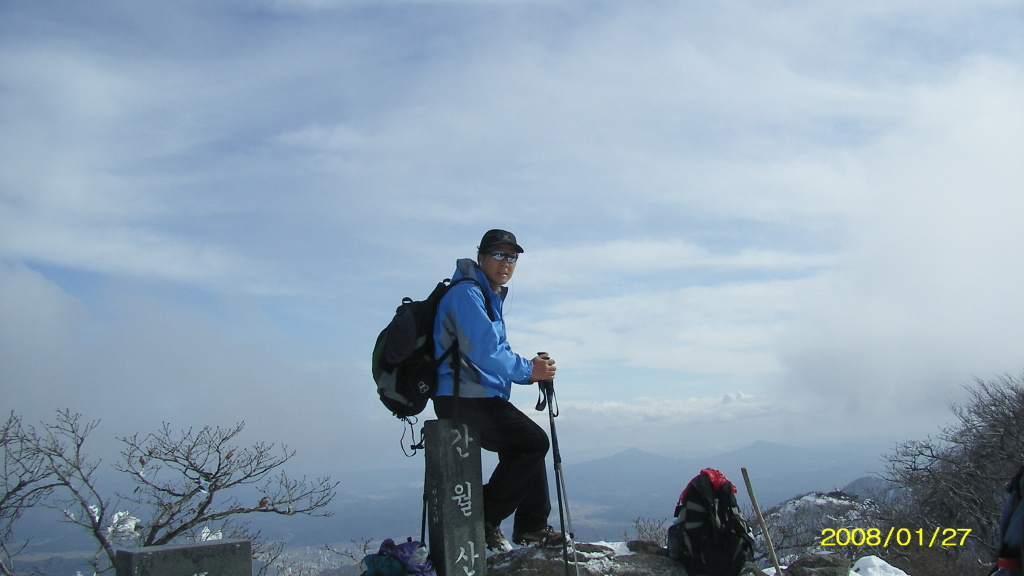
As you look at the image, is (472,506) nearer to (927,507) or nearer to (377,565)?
(377,565)

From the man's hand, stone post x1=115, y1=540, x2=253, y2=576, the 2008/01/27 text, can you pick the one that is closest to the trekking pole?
the man's hand

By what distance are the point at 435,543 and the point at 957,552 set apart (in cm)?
1293

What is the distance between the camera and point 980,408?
2411cm

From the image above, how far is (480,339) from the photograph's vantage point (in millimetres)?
4531

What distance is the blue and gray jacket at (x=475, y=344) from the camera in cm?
455

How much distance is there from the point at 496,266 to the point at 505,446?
1398 millimetres

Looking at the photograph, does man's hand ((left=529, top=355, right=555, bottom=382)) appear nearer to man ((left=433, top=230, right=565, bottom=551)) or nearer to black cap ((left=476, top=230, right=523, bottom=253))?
man ((left=433, top=230, right=565, bottom=551))

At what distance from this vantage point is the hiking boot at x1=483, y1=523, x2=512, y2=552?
531cm

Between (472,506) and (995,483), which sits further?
(995,483)

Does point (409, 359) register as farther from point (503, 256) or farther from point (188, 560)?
point (188, 560)

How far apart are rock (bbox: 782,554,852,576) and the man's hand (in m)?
3.33

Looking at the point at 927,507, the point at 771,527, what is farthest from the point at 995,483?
the point at 771,527

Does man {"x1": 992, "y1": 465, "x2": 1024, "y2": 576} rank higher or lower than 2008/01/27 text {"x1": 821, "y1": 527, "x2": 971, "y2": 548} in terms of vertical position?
higher

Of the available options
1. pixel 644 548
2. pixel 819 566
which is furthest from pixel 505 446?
pixel 819 566
